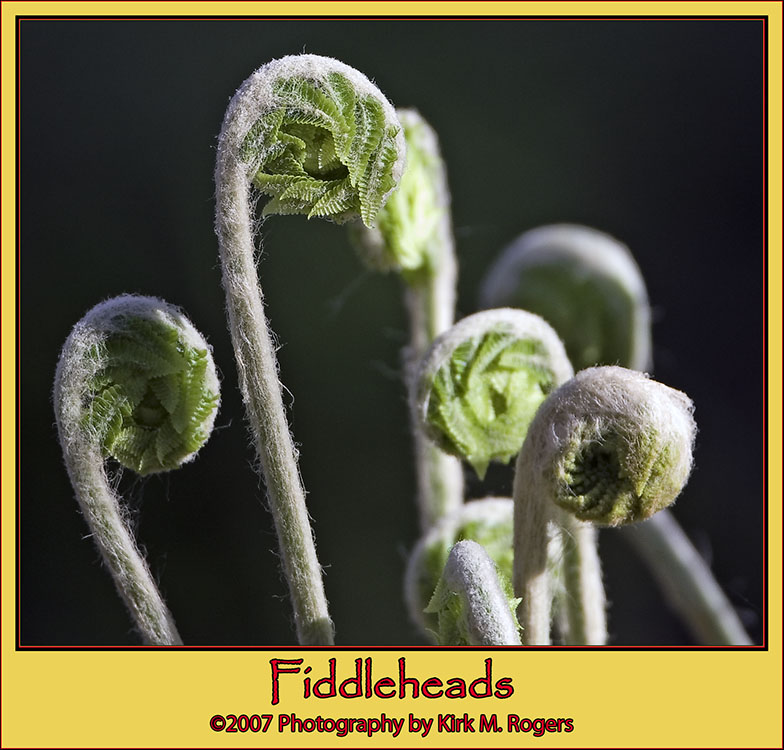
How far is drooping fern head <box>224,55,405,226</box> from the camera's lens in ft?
1.86

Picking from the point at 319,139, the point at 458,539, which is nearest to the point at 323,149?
the point at 319,139

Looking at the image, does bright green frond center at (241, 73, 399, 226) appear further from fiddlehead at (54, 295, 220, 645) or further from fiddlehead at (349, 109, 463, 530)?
fiddlehead at (349, 109, 463, 530)

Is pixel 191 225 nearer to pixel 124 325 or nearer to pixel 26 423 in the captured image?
pixel 26 423

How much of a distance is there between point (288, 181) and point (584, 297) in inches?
19.4

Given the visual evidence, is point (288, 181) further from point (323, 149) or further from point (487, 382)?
point (487, 382)

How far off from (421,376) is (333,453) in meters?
1.91

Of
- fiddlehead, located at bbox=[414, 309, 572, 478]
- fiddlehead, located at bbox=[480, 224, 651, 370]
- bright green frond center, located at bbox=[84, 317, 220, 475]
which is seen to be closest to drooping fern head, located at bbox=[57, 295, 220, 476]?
bright green frond center, located at bbox=[84, 317, 220, 475]

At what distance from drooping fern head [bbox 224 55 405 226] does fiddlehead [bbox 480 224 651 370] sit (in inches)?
17.4

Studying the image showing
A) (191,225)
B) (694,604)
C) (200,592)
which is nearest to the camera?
(694,604)

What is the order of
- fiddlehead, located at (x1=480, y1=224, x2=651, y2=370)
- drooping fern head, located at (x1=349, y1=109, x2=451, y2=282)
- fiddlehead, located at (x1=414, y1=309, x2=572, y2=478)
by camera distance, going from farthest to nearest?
fiddlehead, located at (x1=480, y1=224, x2=651, y2=370) → drooping fern head, located at (x1=349, y1=109, x2=451, y2=282) → fiddlehead, located at (x1=414, y1=309, x2=572, y2=478)

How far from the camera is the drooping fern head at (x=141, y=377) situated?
597mm

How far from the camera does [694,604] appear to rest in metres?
0.95

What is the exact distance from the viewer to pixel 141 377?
607 mm

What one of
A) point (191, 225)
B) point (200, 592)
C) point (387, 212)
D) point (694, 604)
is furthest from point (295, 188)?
point (191, 225)
